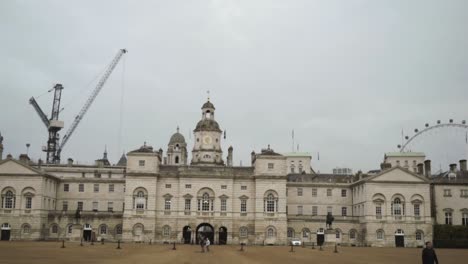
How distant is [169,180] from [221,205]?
802 centimetres

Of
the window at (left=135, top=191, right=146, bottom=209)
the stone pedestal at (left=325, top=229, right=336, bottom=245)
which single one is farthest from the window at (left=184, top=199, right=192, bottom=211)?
the stone pedestal at (left=325, top=229, right=336, bottom=245)

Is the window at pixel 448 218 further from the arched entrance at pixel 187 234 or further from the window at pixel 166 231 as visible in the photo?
the window at pixel 166 231

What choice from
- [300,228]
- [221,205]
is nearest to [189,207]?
[221,205]

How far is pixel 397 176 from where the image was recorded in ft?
244

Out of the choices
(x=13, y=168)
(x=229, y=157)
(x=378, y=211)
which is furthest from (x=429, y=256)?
(x=229, y=157)

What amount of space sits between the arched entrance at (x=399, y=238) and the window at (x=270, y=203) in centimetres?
1740

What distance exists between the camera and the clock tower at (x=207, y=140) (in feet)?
292

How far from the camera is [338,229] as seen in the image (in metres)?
75.2

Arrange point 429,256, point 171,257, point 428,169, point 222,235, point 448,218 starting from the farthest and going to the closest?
point 428,169 < point 448,218 < point 222,235 < point 171,257 < point 429,256

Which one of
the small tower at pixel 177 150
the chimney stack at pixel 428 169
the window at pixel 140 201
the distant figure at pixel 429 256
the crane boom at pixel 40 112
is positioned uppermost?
the crane boom at pixel 40 112

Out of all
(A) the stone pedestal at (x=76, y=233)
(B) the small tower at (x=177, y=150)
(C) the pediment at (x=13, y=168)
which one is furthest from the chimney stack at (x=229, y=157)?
(C) the pediment at (x=13, y=168)

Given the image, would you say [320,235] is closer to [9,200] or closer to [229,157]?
[229,157]

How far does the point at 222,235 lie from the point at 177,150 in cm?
3648

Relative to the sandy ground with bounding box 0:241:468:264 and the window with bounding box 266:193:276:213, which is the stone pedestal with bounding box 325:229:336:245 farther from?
the sandy ground with bounding box 0:241:468:264
